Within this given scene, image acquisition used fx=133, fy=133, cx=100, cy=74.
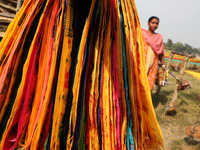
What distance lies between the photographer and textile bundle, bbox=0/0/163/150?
2.04 feet

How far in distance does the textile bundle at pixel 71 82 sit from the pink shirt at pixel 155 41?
63.6 inches

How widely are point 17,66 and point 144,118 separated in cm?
75

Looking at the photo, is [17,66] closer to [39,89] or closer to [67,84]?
[39,89]

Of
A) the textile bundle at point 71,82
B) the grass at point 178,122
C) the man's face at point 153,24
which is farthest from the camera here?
the man's face at point 153,24

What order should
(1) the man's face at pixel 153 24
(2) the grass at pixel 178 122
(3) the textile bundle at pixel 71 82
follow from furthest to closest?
(1) the man's face at pixel 153 24 < (2) the grass at pixel 178 122 < (3) the textile bundle at pixel 71 82

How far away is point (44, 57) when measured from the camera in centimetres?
69

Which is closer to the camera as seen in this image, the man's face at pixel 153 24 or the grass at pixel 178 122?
the grass at pixel 178 122

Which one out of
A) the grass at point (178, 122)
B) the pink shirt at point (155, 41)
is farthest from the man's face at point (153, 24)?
the grass at point (178, 122)

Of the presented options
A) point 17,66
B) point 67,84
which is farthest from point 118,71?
point 17,66

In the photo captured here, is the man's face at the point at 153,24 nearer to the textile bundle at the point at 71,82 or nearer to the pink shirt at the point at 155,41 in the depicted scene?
the pink shirt at the point at 155,41

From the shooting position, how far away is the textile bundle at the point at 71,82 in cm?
62

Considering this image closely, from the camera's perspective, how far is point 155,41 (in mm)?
2229

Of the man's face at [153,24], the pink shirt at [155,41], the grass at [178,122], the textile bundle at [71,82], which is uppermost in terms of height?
the man's face at [153,24]

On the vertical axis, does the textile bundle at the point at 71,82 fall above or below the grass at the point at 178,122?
above
